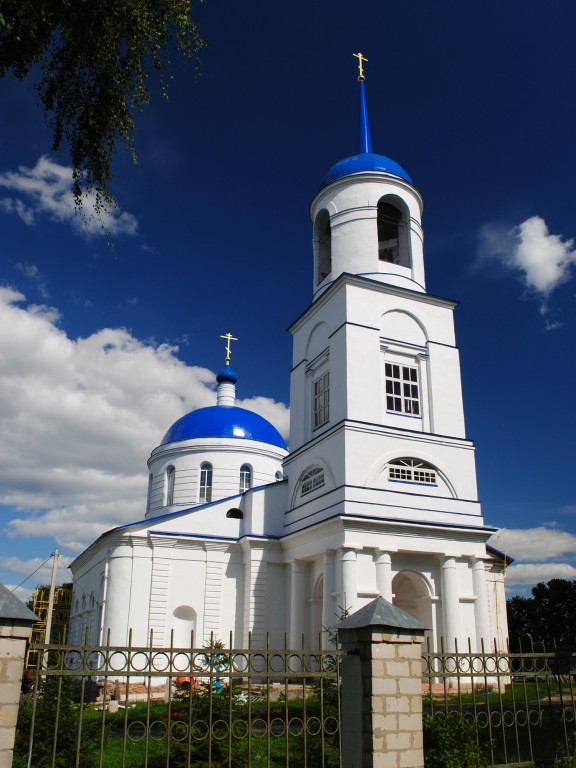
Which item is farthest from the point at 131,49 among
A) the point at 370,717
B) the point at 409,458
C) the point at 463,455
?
the point at 463,455

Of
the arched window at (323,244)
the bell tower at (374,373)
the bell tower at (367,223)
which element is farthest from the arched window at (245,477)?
the arched window at (323,244)

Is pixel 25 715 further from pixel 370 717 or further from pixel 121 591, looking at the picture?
pixel 121 591

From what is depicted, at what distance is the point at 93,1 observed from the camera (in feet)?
21.8

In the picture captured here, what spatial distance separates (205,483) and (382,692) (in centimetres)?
2023

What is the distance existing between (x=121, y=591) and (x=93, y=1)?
15926 millimetres

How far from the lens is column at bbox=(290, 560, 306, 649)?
18141mm

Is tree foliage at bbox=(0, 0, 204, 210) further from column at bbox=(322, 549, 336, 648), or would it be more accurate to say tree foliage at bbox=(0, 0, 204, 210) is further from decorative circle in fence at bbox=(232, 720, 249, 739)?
column at bbox=(322, 549, 336, 648)

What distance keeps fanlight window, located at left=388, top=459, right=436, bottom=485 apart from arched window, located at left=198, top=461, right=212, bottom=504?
10.1 metres

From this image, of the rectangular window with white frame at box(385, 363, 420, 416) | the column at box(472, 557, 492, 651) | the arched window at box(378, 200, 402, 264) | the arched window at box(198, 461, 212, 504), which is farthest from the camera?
the arched window at box(198, 461, 212, 504)

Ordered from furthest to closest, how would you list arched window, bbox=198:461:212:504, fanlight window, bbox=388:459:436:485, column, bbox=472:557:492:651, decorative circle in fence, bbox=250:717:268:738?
arched window, bbox=198:461:212:504, fanlight window, bbox=388:459:436:485, column, bbox=472:557:492:651, decorative circle in fence, bbox=250:717:268:738

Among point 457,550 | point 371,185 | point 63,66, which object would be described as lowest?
point 457,550

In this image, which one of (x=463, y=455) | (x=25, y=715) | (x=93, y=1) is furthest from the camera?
(x=463, y=455)

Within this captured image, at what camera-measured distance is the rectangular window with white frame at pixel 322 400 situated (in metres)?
19.4

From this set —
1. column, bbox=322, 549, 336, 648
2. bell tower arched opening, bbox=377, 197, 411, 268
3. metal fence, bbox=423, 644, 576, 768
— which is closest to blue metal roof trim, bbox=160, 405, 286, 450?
bell tower arched opening, bbox=377, 197, 411, 268
